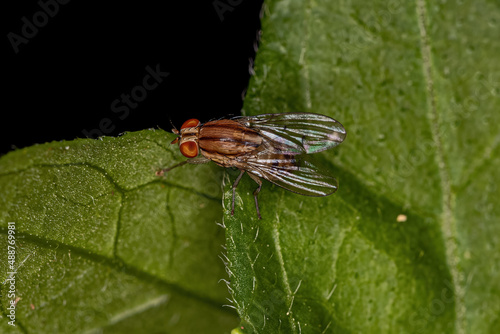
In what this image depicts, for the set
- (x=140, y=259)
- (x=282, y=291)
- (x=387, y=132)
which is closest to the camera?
(x=282, y=291)

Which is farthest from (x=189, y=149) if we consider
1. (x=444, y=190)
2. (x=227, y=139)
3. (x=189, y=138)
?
(x=444, y=190)

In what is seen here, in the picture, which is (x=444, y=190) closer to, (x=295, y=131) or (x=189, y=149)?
(x=295, y=131)

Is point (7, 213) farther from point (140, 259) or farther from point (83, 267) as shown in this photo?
point (140, 259)

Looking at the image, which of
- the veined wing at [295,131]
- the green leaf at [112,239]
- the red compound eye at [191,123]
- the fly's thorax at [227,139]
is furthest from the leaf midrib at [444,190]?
the red compound eye at [191,123]

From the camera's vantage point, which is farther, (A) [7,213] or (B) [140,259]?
(B) [140,259]

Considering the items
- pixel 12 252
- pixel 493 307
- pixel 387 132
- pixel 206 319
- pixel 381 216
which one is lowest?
pixel 493 307

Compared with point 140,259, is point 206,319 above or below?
below

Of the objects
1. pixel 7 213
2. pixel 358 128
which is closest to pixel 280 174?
pixel 358 128
